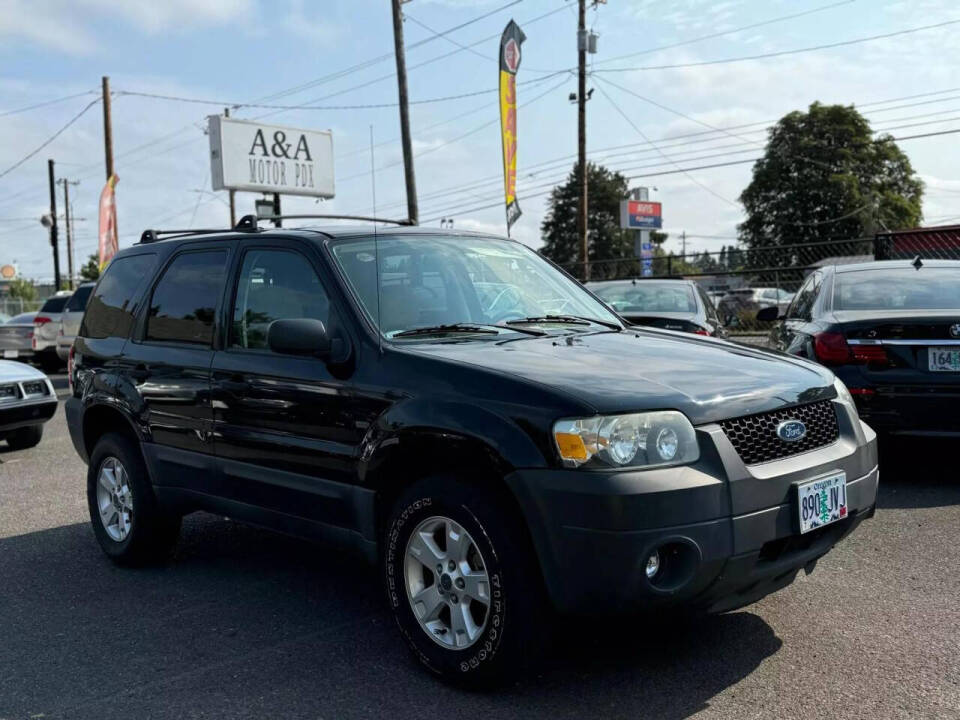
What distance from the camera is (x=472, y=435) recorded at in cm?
330

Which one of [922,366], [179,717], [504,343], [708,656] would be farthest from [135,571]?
[922,366]

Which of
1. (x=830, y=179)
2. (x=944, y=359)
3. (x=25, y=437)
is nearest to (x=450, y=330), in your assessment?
(x=944, y=359)

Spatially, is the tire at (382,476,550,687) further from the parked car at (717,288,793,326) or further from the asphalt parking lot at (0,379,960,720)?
the parked car at (717,288,793,326)

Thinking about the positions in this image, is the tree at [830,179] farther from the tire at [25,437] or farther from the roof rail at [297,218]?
the roof rail at [297,218]

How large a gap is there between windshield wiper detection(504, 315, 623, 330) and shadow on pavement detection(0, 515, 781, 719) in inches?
52.6

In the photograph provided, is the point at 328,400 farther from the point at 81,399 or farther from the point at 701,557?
the point at 81,399

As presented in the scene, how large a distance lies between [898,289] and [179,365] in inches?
198

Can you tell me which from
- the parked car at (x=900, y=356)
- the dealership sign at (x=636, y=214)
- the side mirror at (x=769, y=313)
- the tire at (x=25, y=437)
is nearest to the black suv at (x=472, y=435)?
the parked car at (x=900, y=356)

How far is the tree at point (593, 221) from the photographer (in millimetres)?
78562

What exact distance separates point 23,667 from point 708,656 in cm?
276

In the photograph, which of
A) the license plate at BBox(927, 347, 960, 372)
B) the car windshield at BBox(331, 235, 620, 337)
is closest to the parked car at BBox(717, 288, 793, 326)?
the license plate at BBox(927, 347, 960, 372)

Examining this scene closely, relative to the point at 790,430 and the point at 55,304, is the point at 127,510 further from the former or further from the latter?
the point at 55,304

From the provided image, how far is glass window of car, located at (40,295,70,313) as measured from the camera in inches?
809

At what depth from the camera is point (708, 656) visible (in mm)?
3674
